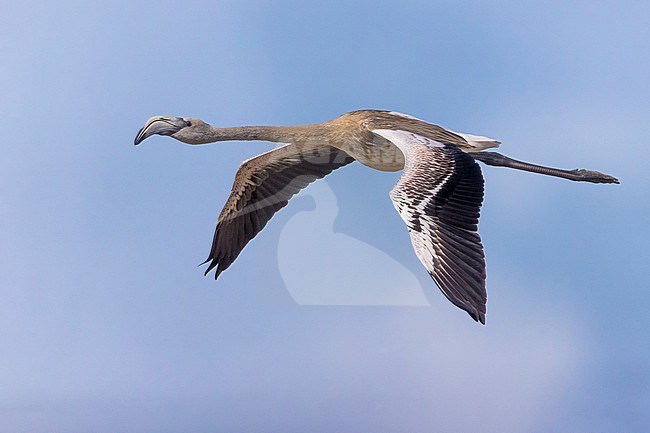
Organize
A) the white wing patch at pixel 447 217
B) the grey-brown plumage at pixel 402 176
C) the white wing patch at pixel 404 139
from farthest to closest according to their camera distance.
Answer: the white wing patch at pixel 404 139, the grey-brown plumage at pixel 402 176, the white wing patch at pixel 447 217

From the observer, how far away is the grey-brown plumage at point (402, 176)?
8.84 meters

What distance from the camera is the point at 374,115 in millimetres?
11180

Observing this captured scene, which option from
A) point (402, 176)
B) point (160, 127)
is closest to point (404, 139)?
point (402, 176)

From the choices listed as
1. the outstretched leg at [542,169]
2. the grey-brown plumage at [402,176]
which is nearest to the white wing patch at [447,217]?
the grey-brown plumage at [402,176]

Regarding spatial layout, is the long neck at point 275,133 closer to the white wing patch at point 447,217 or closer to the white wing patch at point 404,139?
the white wing patch at point 404,139

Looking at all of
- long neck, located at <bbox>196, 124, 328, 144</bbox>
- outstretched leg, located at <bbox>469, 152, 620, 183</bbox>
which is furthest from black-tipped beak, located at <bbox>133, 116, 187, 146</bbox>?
outstretched leg, located at <bbox>469, 152, 620, 183</bbox>

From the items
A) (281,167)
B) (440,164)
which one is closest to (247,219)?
(281,167)

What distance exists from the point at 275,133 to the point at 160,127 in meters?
1.40

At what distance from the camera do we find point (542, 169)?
11.3m

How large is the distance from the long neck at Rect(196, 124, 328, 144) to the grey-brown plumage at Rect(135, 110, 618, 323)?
0.04ft

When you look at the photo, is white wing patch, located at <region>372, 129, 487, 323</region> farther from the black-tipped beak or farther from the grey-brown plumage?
the black-tipped beak

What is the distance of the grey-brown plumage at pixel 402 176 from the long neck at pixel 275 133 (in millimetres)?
12

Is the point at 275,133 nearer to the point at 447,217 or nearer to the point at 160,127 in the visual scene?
the point at 160,127

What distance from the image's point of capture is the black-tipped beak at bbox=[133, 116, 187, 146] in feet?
35.8
